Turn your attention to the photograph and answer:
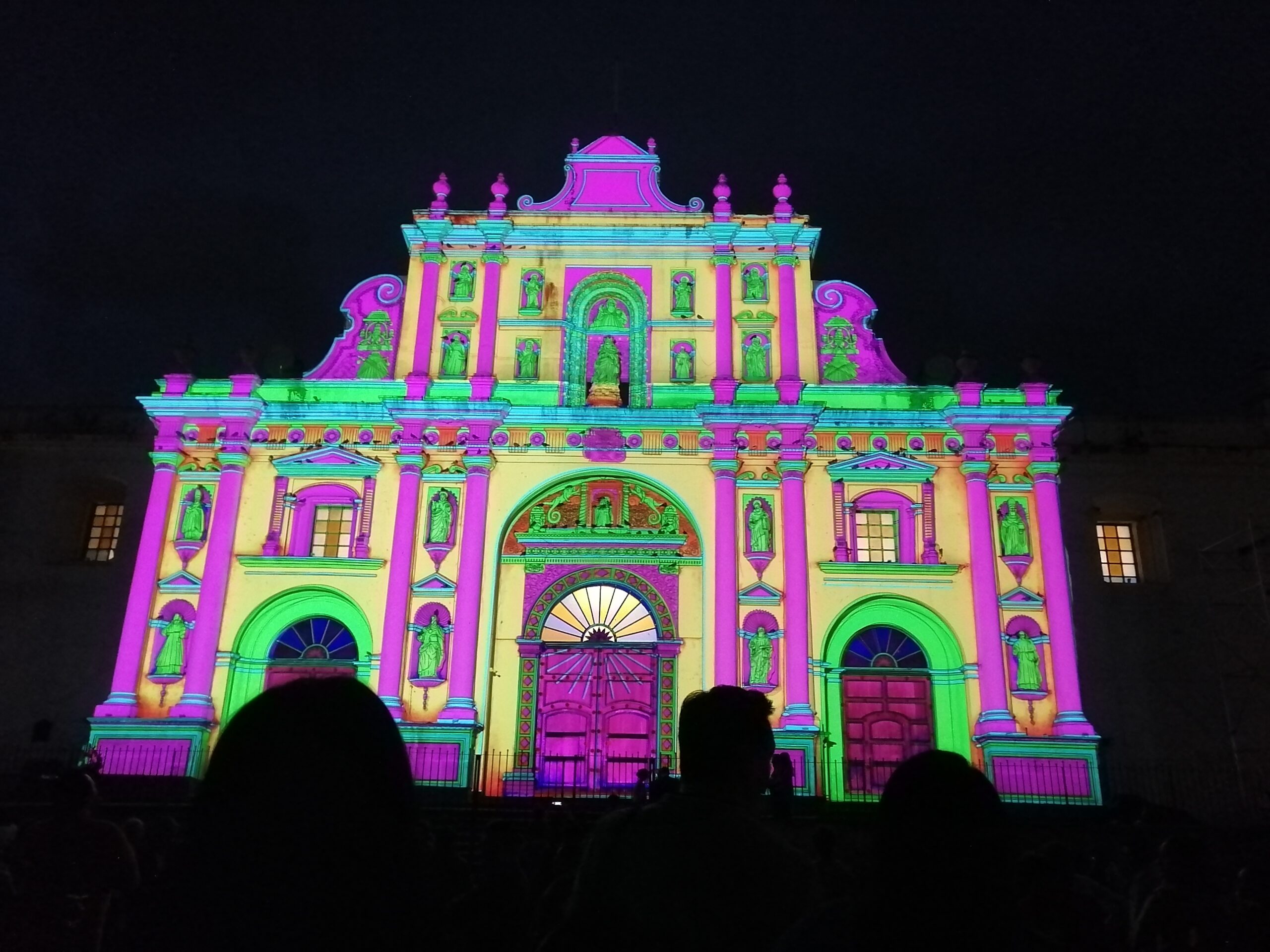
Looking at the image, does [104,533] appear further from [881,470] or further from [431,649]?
[881,470]

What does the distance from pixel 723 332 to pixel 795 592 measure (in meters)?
6.11

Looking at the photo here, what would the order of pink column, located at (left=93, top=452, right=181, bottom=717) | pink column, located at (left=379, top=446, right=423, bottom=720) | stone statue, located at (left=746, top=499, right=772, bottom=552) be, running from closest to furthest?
pink column, located at (left=93, top=452, right=181, bottom=717)
pink column, located at (left=379, top=446, right=423, bottom=720)
stone statue, located at (left=746, top=499, right=772, bottom=552)

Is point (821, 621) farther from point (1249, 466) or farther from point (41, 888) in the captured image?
point (41, 888)

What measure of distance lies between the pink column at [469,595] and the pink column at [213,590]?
464 centimetres

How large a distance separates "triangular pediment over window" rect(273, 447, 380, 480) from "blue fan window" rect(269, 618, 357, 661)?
3.03 m

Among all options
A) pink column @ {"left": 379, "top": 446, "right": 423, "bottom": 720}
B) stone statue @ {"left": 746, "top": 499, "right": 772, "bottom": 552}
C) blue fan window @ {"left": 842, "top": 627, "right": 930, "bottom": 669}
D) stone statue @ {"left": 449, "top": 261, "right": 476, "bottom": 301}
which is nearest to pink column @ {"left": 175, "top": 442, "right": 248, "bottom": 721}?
pink column @ {"left": 379, "top": 446, "right": 423, "bottom": 720}

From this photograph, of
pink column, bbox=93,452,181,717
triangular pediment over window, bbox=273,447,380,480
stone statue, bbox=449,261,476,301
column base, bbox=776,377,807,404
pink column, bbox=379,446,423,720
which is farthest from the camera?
stone statue, bbox=449,261,476,301

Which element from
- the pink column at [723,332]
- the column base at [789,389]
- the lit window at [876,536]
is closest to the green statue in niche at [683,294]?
the pink column at [723,332]

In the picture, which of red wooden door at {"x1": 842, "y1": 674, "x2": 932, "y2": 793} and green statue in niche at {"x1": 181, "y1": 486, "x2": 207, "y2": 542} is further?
green statue in niche at {"x1": 181, "y1": 486, "x2": 207, "y2": 542}

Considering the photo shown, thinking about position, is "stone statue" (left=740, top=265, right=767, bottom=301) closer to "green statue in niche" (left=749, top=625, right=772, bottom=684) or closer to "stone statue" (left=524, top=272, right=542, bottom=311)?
"stone statue" (left=524, top=272, right=542, bottom=311)

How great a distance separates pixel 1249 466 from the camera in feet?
79.5

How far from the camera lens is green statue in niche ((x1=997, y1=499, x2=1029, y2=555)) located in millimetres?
20516

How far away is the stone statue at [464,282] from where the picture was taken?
76.0 feet

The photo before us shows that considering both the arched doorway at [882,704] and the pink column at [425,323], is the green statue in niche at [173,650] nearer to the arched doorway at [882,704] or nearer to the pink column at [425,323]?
the pink column at [425,323]
